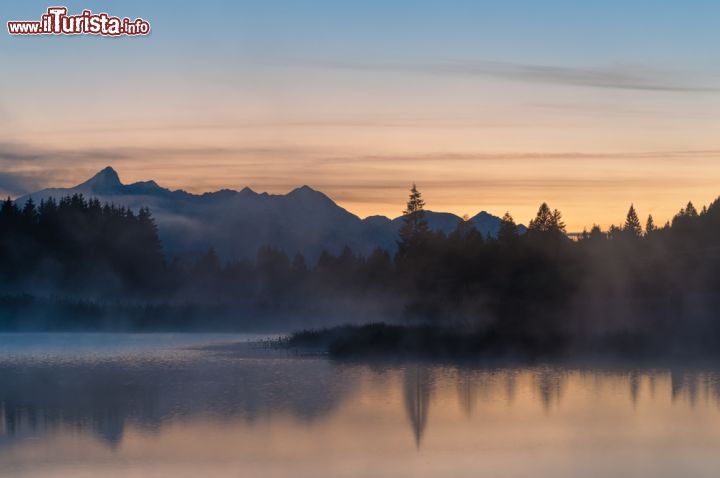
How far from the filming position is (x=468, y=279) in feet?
366

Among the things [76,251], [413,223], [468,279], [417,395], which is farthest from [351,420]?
[76,251]

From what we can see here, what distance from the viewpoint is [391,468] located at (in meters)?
32.8

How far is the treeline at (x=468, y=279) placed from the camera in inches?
3548

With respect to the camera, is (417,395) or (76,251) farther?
(76,251)

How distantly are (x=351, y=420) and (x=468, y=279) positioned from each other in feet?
228

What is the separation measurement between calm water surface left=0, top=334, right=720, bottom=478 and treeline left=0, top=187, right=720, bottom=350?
2149cm

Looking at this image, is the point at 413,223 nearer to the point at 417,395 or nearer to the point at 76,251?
the point at 76,251

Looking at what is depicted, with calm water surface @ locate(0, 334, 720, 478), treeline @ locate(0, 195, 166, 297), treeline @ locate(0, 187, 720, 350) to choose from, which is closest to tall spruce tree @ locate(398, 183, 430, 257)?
treeline @ locate(0, 187, 720, 350)

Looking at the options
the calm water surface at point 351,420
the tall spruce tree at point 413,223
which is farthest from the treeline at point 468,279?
the calm water surface at point 351,420

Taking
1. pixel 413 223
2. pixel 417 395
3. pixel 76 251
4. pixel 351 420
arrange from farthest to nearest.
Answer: pixel 76 251, pixel 413 223, pixel 417 395, pixel 351 420

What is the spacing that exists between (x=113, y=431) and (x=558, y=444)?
17.5m

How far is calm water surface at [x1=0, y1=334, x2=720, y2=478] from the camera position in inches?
1323

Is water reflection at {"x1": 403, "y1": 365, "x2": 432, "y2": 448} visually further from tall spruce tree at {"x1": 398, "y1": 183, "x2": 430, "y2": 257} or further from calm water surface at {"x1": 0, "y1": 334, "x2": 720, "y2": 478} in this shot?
tall spruce tree at {"x1": 398, "y1": 183, "x2": 430, "y2": 257}

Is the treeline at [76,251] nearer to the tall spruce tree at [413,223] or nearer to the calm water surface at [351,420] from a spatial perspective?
the tall spruce tree at [413,223]
